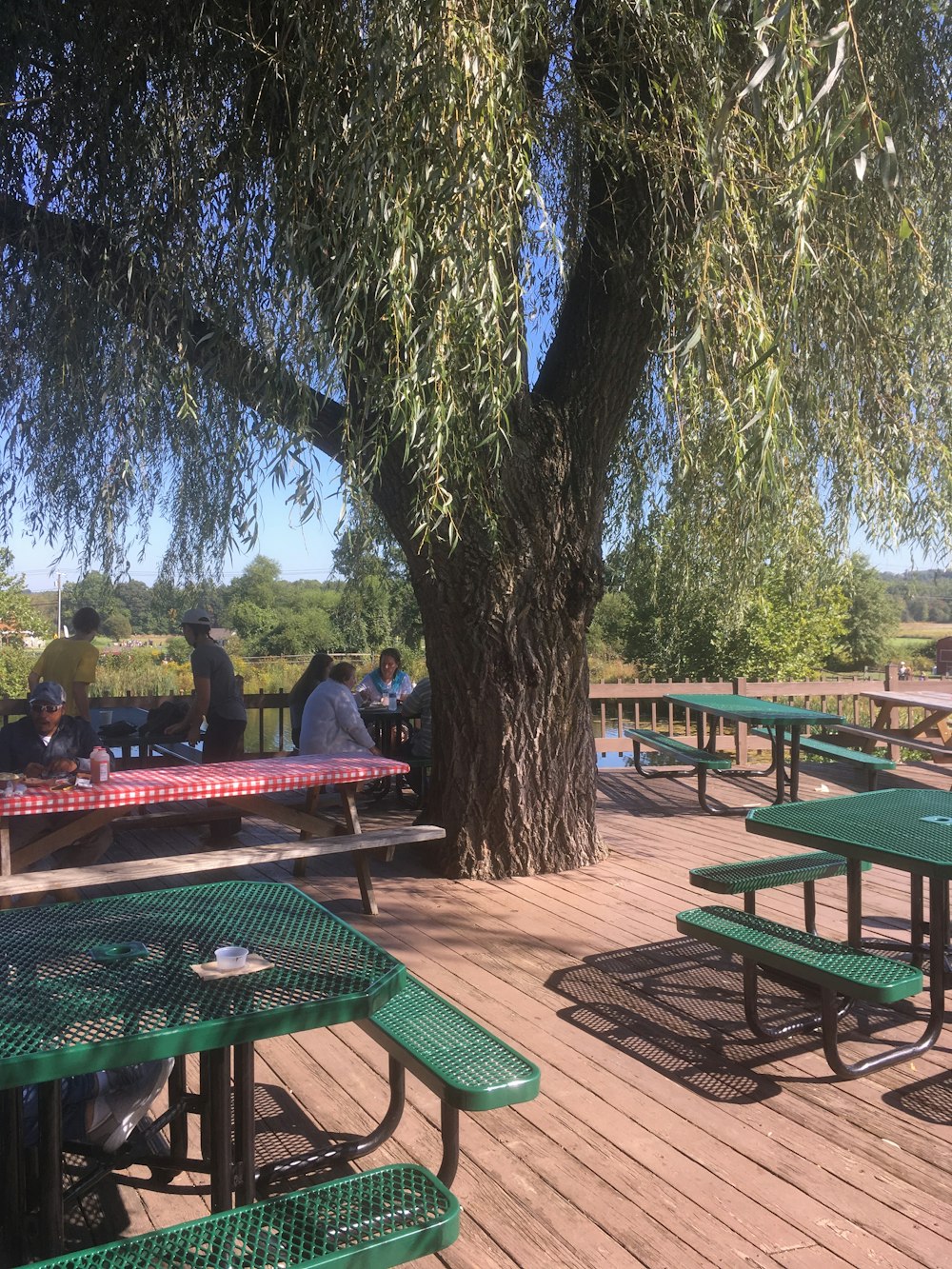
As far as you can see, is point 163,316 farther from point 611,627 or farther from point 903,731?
point 611,627

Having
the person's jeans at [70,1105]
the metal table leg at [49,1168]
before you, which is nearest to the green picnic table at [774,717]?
the person's jeans at [70,1105]

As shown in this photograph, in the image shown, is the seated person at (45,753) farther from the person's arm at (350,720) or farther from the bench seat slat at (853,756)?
the bench seat slat at (853,756)

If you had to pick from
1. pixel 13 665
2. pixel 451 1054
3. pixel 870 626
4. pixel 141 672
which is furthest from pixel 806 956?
pixel 870 626

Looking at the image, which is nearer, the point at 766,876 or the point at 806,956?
the point at 806,956

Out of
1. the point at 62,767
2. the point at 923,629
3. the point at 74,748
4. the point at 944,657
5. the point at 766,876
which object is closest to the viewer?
the point at 766,876

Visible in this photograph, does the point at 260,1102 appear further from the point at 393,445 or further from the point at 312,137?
the point at 312,137

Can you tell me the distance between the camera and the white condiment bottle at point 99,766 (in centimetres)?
455

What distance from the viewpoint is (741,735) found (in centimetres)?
965

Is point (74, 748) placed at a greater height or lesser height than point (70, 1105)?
greater

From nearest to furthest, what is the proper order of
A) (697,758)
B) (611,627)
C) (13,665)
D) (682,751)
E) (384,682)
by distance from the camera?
(697,758) → (682,751) → (384,682) → (13,665) → (611,627)

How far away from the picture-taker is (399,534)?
544 cm

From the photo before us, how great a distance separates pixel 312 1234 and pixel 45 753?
371 cm

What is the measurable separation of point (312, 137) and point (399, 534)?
1.96 meters

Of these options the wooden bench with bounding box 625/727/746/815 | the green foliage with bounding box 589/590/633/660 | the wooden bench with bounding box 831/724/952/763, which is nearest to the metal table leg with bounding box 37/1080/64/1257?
the wooden bench with bounding box 625/727/746/815
